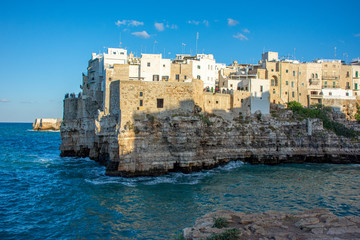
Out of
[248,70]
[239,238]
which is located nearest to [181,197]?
[239,238]

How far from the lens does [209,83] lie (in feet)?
168

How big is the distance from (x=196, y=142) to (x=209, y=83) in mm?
19057

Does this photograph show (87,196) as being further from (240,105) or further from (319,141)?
(319,141)

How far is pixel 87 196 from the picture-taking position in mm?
25938

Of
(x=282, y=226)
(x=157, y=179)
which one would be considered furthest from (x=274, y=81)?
(x=282, y=226)

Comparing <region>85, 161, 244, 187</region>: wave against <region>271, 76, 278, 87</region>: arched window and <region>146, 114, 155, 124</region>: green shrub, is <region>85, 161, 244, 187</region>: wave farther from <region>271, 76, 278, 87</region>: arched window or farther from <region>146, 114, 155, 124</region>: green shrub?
<region>271, 76, 278, 87</region>: arched window

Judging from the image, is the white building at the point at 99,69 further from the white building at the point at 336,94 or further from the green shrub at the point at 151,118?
the white building at the point at 336,94

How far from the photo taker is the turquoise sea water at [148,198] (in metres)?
19.3

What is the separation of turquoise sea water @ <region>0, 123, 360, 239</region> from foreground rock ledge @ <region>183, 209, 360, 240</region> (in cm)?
453

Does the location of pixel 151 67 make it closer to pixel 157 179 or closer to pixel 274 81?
pixel 157 179

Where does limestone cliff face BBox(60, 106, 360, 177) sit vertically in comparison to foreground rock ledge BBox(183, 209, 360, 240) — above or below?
above

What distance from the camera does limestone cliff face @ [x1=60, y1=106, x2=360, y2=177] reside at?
32.9 m

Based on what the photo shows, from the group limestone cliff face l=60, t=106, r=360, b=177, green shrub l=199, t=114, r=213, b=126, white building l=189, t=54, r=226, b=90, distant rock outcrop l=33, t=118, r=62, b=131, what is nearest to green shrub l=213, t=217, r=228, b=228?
limestone cliff face l=60, t=106, r=360, b=177

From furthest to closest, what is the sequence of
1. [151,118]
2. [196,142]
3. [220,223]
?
[196,142] < [151,118] < [220,223]
